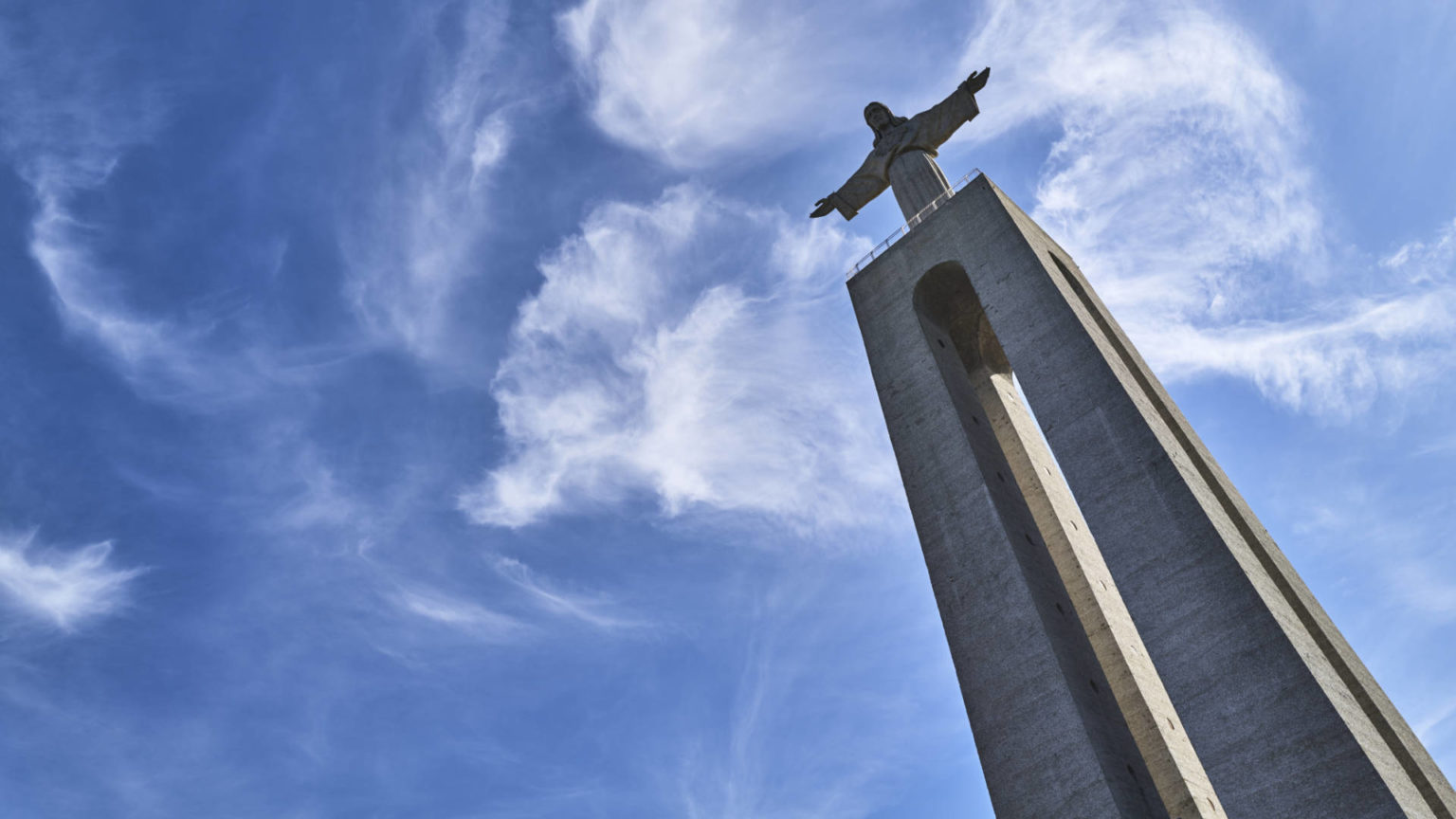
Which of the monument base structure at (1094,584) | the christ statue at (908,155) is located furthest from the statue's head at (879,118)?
the monument base structure at (1094,584)

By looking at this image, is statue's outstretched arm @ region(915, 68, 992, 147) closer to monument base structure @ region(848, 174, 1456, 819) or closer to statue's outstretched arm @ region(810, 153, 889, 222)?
statue's outstretched arm @ region(810, 153, 889, 222)

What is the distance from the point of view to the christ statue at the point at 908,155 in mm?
23156

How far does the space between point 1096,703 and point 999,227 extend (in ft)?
31.0

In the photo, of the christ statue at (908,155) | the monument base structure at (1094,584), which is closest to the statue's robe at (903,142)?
the christ statue at (908,155)

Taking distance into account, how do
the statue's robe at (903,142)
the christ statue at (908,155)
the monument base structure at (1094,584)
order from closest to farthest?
the monument base structure at (1094,584) → the christ statue at (908,155) → the statue's robe at (903,142)

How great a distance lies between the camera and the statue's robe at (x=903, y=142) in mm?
23875

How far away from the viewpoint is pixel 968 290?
65.4 feet

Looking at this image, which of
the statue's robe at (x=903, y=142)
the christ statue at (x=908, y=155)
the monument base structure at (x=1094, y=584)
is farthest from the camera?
the statue's robe at (x=903, y=142)

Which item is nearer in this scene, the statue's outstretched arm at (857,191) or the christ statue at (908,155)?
the christ statue at (908,155)

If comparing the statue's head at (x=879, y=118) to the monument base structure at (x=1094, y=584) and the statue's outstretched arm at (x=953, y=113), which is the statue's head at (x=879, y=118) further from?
the monument base structure at (x=1094, y=584)

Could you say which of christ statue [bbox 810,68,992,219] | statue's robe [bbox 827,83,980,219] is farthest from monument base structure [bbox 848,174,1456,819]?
statue's robe [bbox 827,83,980,219]

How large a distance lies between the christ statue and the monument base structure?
123 inches

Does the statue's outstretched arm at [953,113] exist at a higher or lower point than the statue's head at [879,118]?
lower

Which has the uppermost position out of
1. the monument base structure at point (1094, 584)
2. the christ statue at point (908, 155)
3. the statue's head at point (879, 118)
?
the statue's head at point (879, 118)
